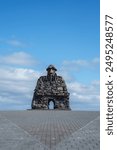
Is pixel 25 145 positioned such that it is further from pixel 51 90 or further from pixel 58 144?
pixel 51 90

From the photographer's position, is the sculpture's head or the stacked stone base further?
the sculpture's head

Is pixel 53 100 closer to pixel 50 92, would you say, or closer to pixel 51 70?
pixel 50 92

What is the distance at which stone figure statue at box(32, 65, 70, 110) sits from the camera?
151 ft

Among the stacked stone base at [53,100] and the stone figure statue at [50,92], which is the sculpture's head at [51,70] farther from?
the stacked stone base at [53,100]

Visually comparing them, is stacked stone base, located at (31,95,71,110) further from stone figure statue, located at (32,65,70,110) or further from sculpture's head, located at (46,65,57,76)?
sculpture's head, located at (46,65,57,76)

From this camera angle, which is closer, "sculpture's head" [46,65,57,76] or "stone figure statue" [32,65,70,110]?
"stone figure statue" [32,65,70,110]

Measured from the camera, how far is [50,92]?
1813 inches

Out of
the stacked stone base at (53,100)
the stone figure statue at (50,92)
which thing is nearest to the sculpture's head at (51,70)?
the stone figure statue at (50,92)

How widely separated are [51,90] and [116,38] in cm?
3486

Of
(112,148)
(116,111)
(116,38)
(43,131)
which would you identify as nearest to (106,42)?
(116,38)

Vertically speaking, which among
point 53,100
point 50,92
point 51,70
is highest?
point 51,70

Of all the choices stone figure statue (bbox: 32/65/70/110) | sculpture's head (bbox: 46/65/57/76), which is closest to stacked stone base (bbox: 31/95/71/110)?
stone figure statue (bbox: 32/65/70/110)

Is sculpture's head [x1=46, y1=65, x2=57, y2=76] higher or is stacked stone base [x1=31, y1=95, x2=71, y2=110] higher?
sculpture's head [x1=46, y1=65, x2=57, y2=76]

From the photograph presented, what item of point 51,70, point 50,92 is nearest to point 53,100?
point 50,92
